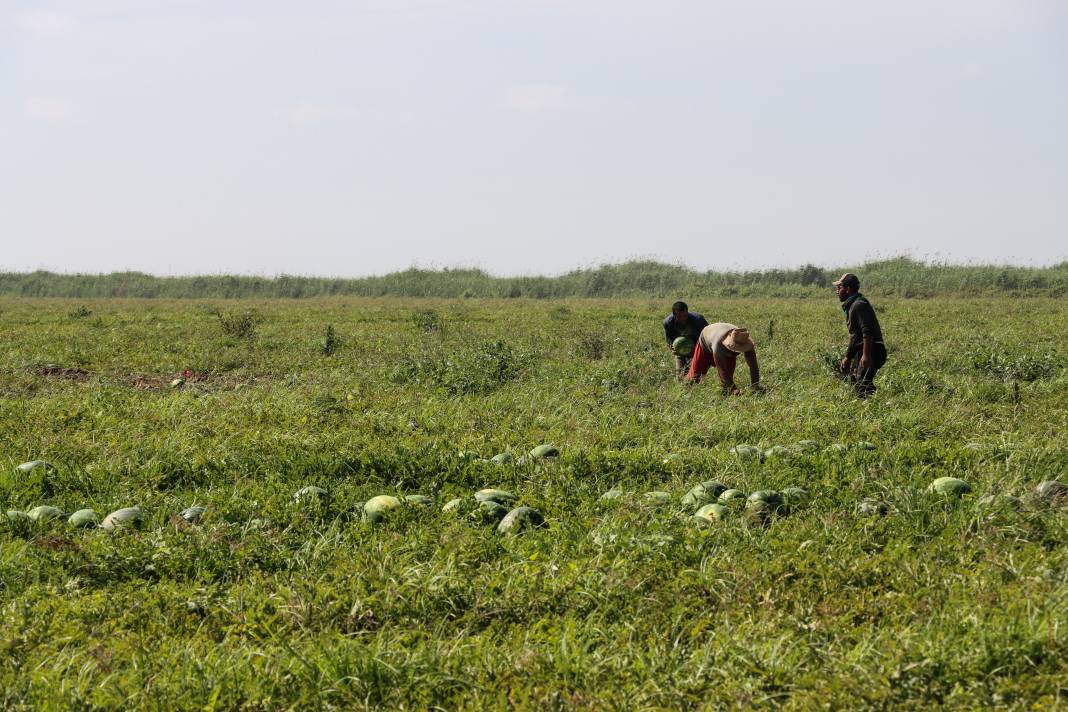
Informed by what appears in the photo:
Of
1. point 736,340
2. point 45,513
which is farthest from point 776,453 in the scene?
point 45,513

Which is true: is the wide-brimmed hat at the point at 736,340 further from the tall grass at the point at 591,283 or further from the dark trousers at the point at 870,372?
the tall grass at the point at 591,283

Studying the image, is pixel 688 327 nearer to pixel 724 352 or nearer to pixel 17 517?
pixel 724 352

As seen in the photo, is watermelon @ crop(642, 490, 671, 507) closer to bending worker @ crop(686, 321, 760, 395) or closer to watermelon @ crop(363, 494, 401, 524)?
watermelon @ crop(363, 494, 401, 524)

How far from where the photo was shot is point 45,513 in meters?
4.86

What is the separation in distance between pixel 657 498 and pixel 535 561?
3.52 feet

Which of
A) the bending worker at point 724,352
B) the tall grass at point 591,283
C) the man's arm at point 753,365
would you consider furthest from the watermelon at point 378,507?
the tall grass at point 591,283

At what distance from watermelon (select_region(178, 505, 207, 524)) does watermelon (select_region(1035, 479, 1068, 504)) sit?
171 inches

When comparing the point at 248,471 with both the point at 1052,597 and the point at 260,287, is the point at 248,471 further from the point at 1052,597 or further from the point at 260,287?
the point at 260,287

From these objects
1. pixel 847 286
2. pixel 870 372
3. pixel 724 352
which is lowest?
pixel 870 372

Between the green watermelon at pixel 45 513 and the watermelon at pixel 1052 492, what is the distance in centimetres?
508

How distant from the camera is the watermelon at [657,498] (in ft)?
16.4

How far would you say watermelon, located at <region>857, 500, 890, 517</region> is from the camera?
4.75 metres

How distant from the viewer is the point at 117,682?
10.5 ft

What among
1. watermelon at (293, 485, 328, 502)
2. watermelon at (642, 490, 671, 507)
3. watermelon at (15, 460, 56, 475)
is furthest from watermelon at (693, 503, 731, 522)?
watermelon at (15, 460, 56, 475)
